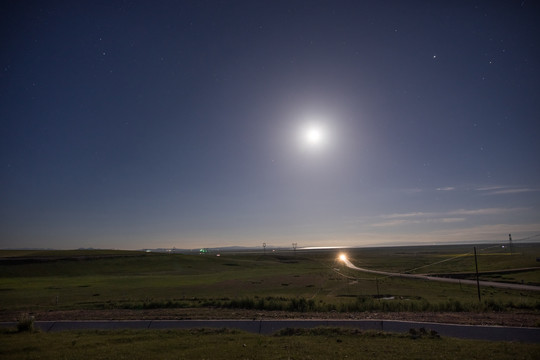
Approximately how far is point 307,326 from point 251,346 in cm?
459

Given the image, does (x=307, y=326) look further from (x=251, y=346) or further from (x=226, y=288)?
(x=226, y=288)

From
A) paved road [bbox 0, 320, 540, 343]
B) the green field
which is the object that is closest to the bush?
paved road [bbox 0, 320, 540, 343]

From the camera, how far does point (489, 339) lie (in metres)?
14.3

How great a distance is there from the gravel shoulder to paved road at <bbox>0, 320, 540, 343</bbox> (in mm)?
1528

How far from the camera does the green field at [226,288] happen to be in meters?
25.9

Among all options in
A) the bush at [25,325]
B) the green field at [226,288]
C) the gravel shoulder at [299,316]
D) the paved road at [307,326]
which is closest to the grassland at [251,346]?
the bush at [25,325]

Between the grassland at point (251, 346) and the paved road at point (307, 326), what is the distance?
4.37 feet

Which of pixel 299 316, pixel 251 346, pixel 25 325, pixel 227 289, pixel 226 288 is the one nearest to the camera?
pixel 251 346

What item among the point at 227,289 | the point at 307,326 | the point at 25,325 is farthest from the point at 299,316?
the point at 227,289

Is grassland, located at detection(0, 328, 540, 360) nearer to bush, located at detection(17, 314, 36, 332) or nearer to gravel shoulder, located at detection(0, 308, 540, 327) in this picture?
bush, located at detection(17, 314, 36, 332)

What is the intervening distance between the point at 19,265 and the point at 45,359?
272ft

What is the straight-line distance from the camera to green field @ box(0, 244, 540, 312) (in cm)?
2589

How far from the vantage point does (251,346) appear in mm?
13789

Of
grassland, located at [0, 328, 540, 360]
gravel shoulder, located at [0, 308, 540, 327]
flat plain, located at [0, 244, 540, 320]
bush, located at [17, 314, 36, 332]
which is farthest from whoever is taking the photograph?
flat plain, located at [0, 244, 540, 320]
